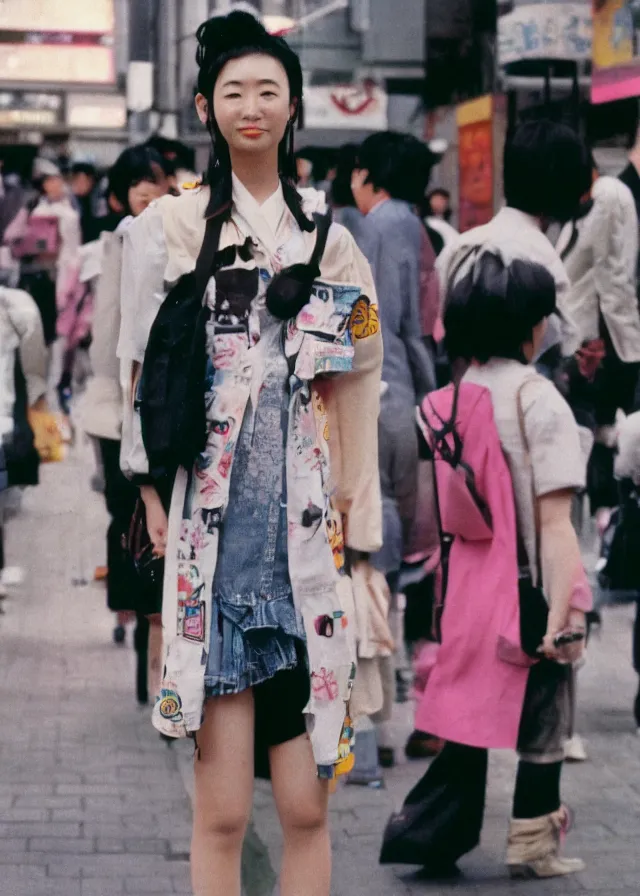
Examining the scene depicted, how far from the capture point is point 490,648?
Result: 4410 mm

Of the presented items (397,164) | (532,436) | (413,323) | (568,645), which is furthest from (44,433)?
(568,645)

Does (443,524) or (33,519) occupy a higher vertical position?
(443,524)

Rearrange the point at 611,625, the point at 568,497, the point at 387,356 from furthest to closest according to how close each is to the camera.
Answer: the point at 611,625 → the point at 387,356 → the point at 568,497

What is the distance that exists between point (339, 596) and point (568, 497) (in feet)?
3.34

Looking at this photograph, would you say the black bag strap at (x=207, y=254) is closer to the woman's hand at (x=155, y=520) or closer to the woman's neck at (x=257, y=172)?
the woman's neck at (x=257, y=172)

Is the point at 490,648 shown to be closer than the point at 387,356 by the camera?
Yes

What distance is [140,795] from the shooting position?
5.39 metres

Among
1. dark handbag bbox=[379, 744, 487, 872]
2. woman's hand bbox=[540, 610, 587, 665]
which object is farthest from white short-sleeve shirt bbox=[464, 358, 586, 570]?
dark handbag bbox=[379, 744, 487, 872]

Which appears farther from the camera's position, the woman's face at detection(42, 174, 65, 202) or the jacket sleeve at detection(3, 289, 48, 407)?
the woman's face at detection(42, 174, 65, 202)

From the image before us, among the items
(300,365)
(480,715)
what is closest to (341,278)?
(300,365)

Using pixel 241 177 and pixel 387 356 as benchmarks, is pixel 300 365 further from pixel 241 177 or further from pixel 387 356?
pixel 387 356

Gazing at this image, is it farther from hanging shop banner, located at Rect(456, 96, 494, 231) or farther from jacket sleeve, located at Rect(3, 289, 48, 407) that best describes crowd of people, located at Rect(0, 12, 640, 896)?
hanging shop banner, located at Rect(456, 96, 494, 231)

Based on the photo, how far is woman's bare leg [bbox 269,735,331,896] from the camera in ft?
11.4

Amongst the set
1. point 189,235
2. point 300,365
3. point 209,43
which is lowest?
point 300,365
